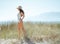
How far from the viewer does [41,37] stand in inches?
54.7

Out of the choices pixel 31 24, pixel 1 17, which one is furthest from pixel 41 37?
pixel 1 17

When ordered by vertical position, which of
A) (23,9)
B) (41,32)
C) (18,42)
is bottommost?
(18,42)

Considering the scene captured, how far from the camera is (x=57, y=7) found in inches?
56.5

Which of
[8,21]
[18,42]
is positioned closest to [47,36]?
[18,42]

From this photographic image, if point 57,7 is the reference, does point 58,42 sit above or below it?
below

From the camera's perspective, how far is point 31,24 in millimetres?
1394

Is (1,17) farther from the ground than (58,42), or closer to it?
farther from the ground

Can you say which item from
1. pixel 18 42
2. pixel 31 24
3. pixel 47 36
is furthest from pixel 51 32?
pixel 18 42

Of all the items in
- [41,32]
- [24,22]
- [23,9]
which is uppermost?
[23,9]

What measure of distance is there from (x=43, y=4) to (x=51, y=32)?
1.12ft

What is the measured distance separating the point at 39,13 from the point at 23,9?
0.19m

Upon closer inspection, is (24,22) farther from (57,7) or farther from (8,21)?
(57,7)

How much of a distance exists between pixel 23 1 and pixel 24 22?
0.25 meters

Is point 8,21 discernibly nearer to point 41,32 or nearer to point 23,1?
point 23,1
